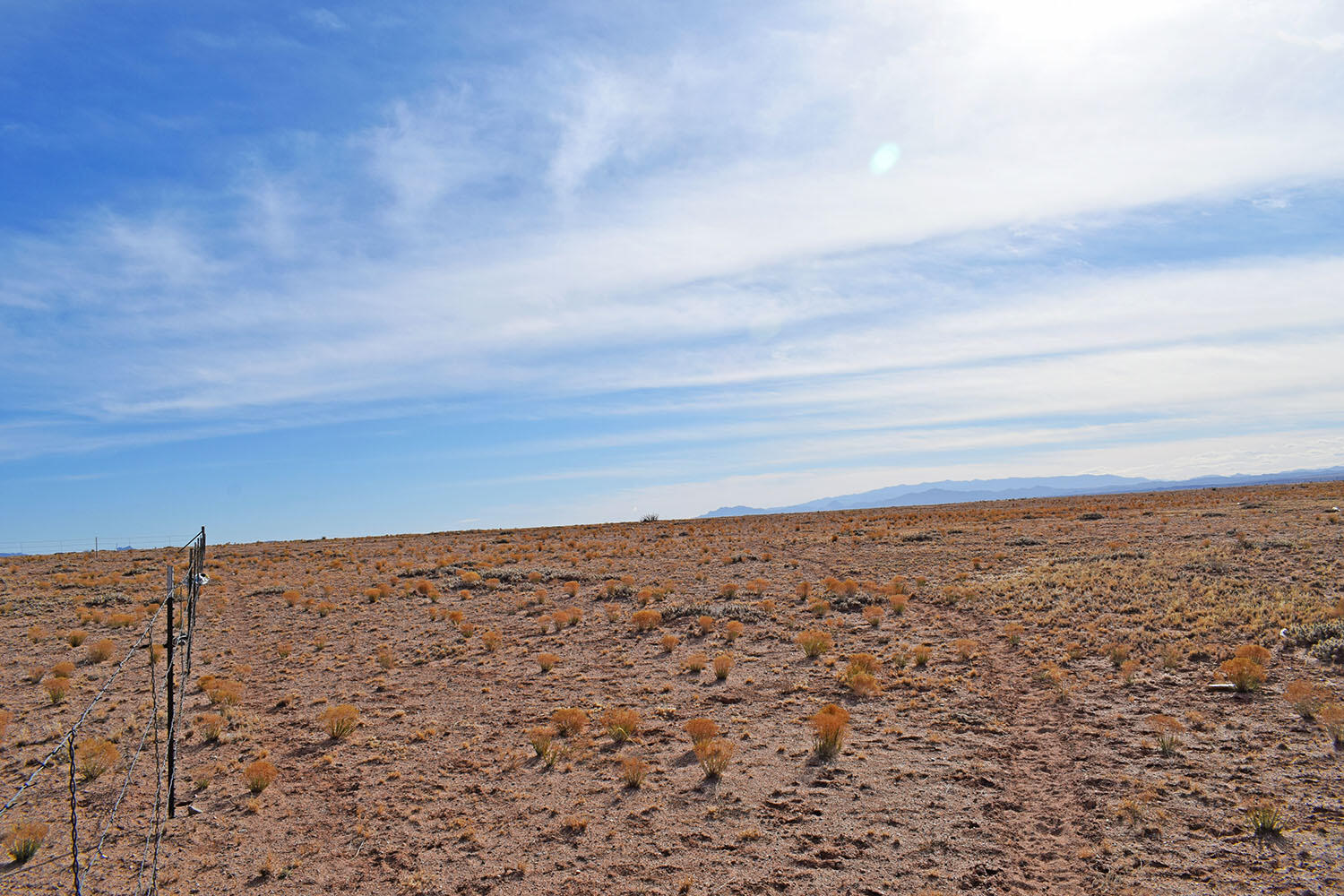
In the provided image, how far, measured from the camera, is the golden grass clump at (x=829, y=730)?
1190 cm

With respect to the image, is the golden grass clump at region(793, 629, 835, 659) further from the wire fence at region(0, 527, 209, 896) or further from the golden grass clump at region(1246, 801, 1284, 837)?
the wire fence at region(0, 527, 209, 896)

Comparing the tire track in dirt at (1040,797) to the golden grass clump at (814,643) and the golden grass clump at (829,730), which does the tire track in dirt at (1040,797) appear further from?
the golden grass clump at (814,643)

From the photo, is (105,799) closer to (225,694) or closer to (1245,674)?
(225,694)

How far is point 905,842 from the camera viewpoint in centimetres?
914

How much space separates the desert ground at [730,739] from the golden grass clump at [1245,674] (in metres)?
0.18

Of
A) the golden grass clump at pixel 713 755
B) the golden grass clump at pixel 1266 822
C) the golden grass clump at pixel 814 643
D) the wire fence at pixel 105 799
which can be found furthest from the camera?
the golden grass clump at pixel 814 643

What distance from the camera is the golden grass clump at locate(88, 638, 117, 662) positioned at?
19047 mm

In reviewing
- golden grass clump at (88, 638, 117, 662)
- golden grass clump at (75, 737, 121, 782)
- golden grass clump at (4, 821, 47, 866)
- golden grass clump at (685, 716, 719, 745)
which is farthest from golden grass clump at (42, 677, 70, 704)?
golden grass clump at (685, 716, 719, 745)

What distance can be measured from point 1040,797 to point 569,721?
27.1 ft

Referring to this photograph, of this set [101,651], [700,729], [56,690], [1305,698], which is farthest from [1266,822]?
[101,651]

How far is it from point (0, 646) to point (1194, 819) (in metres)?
29.6

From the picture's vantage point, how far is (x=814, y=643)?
59.8 ft

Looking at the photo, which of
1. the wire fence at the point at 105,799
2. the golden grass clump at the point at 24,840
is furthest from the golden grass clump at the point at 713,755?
the golden grass clump at the point at 24,840

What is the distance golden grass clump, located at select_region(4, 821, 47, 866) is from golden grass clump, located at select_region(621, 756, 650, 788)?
8.28m
